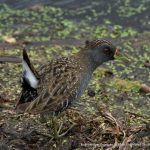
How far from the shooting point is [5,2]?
33.0ft

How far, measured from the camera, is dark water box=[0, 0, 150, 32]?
30.8ft

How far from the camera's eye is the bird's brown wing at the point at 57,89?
5.52 m

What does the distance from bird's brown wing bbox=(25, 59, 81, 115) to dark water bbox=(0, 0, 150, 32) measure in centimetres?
348

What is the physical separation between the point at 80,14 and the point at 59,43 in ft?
3.84

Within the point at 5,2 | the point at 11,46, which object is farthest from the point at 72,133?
the point at 5,2

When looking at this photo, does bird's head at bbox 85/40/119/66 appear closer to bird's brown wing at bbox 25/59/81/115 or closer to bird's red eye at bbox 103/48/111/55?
bird's red eye at bbox 103/48/111/55

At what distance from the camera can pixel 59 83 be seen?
5.69 meters

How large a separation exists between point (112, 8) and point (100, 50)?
3.71 m

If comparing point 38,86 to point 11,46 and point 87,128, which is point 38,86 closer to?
point 87,128

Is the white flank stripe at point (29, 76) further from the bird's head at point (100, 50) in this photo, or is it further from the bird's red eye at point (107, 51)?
the bird's red eye at point (107, 51)

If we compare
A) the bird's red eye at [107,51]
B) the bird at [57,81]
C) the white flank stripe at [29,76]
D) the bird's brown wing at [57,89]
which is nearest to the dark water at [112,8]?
the bird's red eye at [107,51]

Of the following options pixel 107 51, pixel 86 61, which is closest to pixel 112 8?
pixel 107 51

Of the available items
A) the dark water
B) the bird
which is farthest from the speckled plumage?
the dark water

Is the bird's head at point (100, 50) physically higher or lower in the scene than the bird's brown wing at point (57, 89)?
higher
